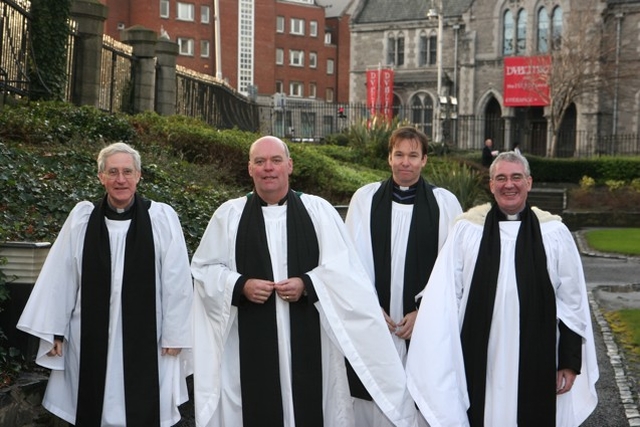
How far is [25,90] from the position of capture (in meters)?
17.2

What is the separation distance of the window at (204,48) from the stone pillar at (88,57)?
59460 millimetres

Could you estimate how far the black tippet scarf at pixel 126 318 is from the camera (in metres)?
6.54

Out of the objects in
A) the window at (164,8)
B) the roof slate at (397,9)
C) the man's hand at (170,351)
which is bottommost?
the man's hand at (170,351)

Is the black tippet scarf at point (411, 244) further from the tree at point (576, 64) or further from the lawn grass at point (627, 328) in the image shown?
the tree at point (576, 64)

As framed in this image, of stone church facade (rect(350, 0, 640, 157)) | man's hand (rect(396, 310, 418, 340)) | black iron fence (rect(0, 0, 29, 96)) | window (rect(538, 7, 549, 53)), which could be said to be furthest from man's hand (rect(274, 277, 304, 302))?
window (rect(538, 7, 549, 53))

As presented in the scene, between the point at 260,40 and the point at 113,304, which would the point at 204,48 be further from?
the point at 113,304

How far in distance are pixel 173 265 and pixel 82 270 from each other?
573mm

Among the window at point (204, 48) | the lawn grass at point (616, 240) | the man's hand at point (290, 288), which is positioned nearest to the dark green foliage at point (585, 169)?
the lawn grass at point (616, 240)

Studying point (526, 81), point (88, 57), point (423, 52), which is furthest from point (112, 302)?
point (423, 52)

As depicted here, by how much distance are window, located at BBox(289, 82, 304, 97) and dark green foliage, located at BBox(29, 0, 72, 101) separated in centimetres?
6542

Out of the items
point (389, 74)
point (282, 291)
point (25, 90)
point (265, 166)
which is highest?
point (389, 74)

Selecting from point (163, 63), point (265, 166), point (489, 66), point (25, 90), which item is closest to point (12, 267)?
point (265, 166)

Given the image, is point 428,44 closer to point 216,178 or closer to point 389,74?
point 389,74

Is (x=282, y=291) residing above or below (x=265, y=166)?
below
